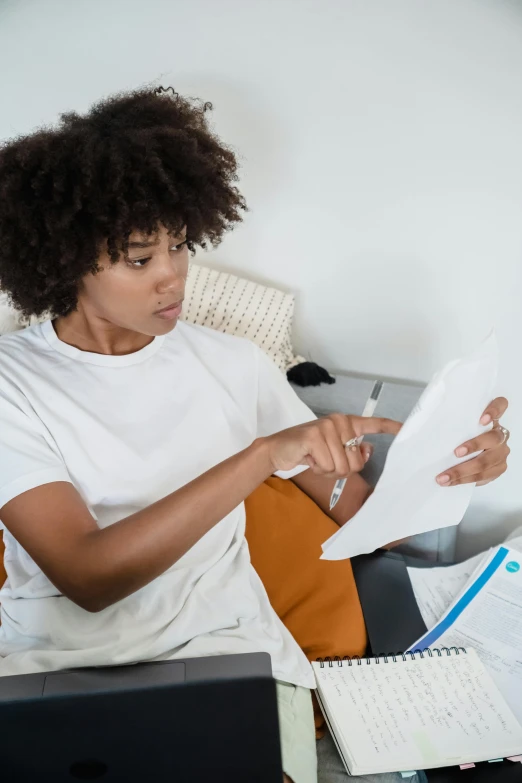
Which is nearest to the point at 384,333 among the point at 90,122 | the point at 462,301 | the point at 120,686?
the point at 462,301

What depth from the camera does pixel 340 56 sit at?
1319 mm

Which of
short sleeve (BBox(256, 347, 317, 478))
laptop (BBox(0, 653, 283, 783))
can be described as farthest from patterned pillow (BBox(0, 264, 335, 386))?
laptop (BBox(0, 653, 283, 783))

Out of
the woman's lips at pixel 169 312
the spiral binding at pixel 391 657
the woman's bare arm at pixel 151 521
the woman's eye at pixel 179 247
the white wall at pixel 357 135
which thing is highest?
the white wall at pixel 357 135

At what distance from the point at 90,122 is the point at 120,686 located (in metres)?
→ 0.86

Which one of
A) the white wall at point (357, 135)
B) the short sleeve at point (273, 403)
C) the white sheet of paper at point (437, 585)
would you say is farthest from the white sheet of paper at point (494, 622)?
the short sleeve at point (273, 403)

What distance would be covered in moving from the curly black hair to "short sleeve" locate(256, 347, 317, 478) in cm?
26

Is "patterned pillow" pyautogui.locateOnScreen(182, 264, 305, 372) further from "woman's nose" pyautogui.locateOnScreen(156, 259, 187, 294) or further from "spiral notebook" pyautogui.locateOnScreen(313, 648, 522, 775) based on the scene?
"spiral notebook" pyautogui.locateOnScreen(313, 648, 522, 775)

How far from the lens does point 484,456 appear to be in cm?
93

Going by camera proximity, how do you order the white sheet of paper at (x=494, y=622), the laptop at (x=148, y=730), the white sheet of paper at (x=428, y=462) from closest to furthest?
the laptop at (x=148, y=730) → the white sheet of paper at (x=428, y=462) → the white sheet of paper at (x=494, y=622)

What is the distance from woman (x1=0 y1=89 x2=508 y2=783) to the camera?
0.85m

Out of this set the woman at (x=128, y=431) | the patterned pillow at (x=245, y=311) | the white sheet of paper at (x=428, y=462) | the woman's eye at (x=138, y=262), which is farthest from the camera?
the patterned pillow at (x=245, y=311)

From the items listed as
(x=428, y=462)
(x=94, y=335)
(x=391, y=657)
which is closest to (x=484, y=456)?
(x=428, y=462)

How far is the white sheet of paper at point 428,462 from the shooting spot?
0.75 meters

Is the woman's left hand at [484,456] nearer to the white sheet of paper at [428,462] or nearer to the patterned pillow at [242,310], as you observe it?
the white sheet of paper at [428,462]
